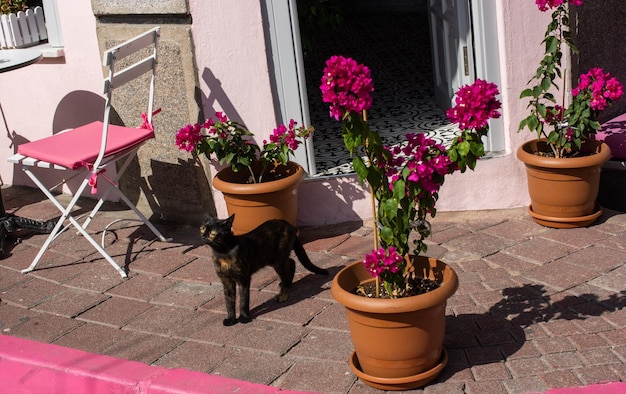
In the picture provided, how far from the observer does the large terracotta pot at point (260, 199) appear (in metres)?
5.68

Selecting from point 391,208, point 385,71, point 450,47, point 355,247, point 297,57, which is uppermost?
point 297,57

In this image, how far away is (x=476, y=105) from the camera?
3.96m

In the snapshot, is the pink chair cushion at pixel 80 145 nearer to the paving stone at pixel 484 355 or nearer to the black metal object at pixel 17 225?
the black metal object at pixel 17 225

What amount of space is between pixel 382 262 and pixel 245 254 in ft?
3.48

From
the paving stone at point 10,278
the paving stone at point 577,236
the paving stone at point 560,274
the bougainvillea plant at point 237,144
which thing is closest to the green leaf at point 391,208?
the paving stone at point 560,274

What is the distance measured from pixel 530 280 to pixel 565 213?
2.54 ft

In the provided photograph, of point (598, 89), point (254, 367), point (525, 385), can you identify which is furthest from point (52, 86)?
point (525, 385)

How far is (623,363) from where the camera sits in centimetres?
423

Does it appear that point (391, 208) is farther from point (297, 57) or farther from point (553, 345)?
point (297, 57)

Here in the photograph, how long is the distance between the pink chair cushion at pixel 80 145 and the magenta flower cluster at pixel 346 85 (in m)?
2.19

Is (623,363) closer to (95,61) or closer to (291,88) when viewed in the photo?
(291,88)

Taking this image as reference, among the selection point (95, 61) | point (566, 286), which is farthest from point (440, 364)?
point (95, 61)

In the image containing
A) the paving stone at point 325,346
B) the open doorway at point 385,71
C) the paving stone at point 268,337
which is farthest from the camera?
the open doorway at point 385,71

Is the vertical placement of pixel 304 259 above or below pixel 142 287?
above
